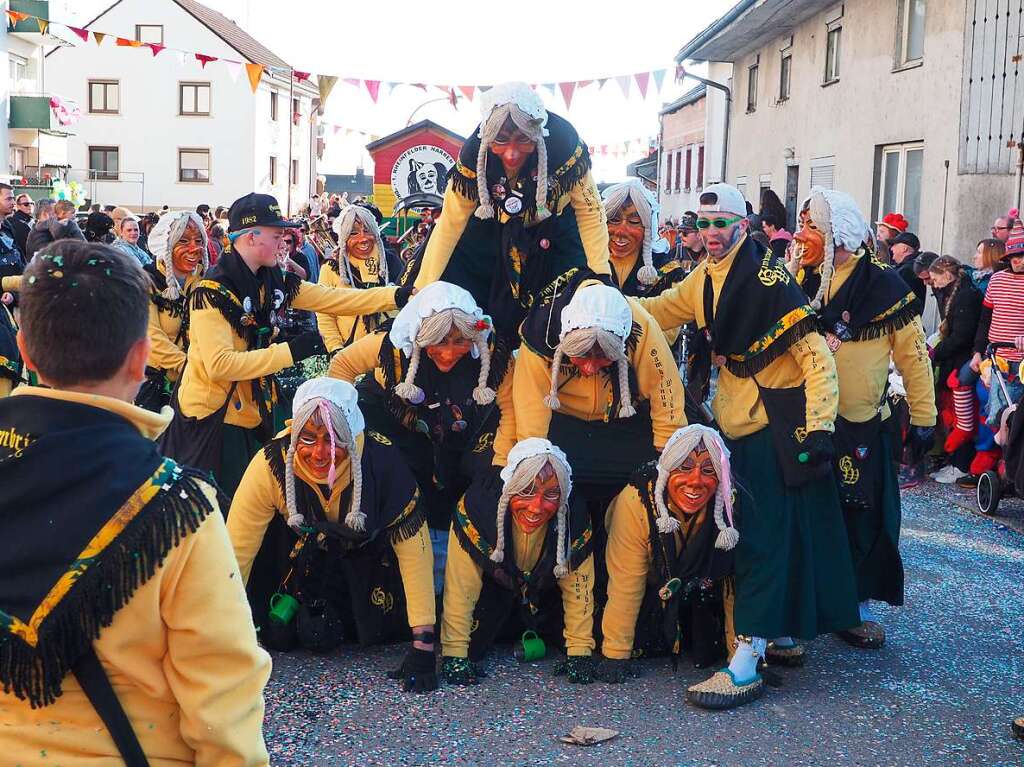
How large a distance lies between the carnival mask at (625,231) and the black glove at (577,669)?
211cm

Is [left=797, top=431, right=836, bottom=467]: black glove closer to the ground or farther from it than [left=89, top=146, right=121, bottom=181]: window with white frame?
closer to the ground

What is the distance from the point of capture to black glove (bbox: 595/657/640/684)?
4.71m

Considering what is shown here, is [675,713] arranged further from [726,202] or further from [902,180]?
[902,180]

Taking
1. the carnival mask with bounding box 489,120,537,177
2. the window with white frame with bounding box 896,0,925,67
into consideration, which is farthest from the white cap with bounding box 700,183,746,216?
the window with white frame with bounding box 896,0,925,67

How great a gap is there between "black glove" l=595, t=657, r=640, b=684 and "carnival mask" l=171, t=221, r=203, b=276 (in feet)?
9.78

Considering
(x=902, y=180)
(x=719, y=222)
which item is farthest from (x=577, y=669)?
(x=902, y=180)

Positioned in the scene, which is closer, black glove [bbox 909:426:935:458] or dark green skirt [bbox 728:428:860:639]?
dark green skirt [bbox 728:428:860:639]

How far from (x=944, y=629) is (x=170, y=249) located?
4096 millimetres

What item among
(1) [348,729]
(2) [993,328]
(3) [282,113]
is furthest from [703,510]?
(3) [282,113]

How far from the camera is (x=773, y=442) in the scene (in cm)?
485

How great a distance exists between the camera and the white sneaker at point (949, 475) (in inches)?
350

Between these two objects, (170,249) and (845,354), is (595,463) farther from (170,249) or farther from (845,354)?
(170,249)

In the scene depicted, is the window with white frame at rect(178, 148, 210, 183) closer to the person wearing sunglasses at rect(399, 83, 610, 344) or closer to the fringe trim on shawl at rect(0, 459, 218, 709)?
the person wearing sunglasses at rect(399, 83, 610, 344)

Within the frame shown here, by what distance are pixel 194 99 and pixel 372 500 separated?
4254cm
